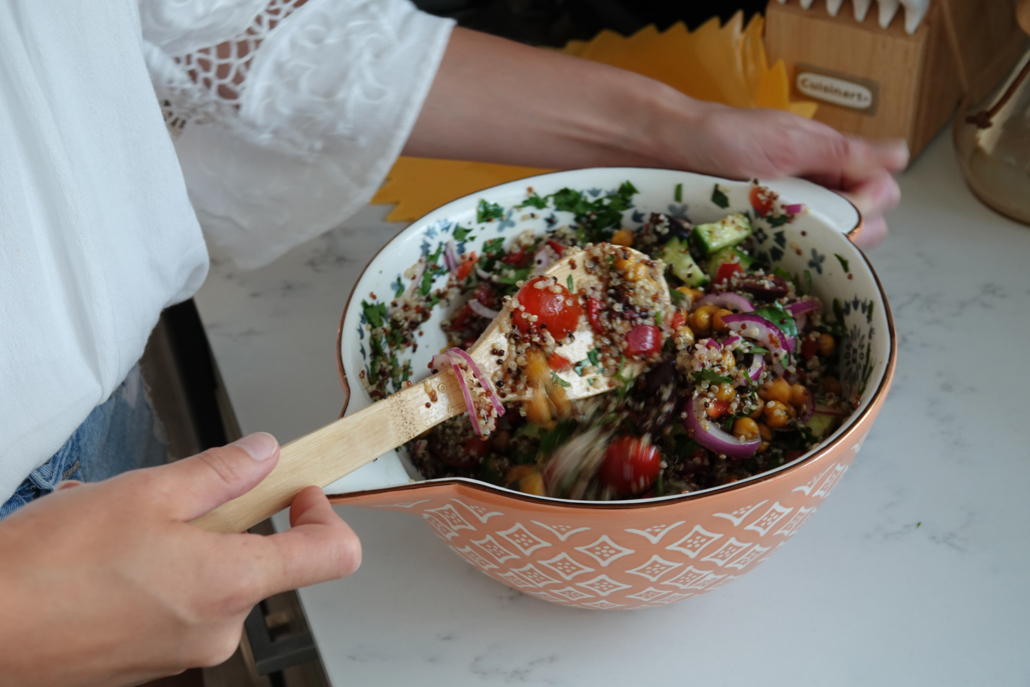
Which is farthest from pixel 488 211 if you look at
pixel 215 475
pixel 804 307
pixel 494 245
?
pixel 215 475

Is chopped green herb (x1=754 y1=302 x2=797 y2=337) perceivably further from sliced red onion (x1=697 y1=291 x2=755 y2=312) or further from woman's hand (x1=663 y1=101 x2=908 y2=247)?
woman's hand (x1=663 y1=101 x2=908 y2=247)

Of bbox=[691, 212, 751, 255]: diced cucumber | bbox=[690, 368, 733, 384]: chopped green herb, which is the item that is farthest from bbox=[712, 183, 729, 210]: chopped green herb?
bbox=[690, 368, 733, 384]: chopped green herb

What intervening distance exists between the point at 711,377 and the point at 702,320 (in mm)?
89

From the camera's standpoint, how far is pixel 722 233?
878 millimetres

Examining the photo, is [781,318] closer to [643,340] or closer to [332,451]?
[643,340]

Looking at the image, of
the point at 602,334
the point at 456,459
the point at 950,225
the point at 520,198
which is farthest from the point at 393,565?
the point at 950,225

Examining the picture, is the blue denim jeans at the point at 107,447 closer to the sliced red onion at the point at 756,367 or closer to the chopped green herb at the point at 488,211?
the chopped green herb at the point at 488,211

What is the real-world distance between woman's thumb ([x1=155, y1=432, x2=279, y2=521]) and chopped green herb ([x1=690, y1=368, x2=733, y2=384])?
Result: 0.42 meters

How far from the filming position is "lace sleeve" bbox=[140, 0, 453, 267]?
0.85 m

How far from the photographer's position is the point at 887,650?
0.69 meters

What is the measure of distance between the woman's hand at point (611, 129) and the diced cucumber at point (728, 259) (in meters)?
0.14

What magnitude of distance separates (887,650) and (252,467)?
57 cm

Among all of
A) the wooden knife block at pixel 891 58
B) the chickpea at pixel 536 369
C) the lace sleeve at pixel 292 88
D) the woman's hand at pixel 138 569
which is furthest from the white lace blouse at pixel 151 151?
the wooden knife block at pixel 891 58

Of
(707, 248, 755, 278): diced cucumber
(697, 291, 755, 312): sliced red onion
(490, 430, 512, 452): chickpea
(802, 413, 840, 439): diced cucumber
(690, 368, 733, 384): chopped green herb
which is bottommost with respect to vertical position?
(490, 430, 512, 452): chickpea
